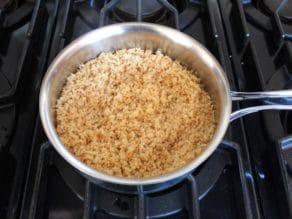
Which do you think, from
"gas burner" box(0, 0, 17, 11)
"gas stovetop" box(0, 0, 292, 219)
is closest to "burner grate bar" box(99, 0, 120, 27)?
"gas stovetop" box(0, 0, 292, 219)

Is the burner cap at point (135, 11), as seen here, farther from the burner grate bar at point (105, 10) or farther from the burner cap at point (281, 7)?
the burner cap at point (281, 7)

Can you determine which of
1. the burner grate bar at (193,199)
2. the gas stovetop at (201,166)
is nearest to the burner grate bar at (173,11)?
the gas stovetop at (201,166)

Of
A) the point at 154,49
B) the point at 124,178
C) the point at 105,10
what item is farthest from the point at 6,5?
the point at 124,178

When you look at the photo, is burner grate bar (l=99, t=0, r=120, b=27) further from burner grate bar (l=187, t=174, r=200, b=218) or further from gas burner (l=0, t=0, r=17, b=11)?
burner grate bar (l=187, t=174, r=200, b=218)

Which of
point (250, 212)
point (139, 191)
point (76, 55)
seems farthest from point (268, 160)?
point (76, 55)

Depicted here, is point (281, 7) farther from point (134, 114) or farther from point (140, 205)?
point (140, 205)

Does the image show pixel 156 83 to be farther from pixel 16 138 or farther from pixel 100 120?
pixel 16 138
